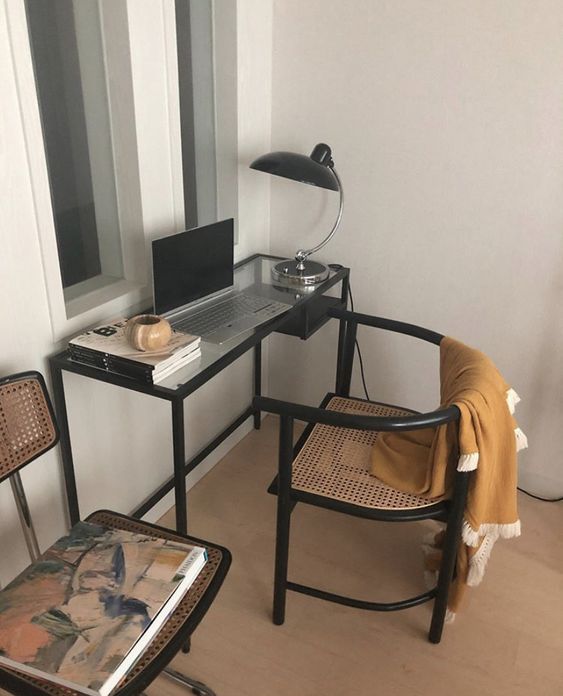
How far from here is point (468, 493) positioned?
5.05 feet

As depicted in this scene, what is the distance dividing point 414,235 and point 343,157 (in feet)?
1.19

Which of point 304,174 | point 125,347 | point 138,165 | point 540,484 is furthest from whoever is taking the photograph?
point 540,484

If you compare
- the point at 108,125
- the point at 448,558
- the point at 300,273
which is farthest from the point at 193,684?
the point at 108,125

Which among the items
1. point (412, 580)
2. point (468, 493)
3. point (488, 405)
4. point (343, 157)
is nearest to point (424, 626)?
point (412, 580)

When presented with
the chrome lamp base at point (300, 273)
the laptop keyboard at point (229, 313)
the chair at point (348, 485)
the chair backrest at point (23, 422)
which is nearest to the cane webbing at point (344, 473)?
the chair at point (348, 485)

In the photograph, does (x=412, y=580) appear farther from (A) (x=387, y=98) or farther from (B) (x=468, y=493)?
(A) (x=387, y=98)

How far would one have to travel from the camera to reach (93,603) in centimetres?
124

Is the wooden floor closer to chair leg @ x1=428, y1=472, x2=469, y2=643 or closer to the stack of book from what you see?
chair leg @ x1=428, y1=472, x2=469, y2=643

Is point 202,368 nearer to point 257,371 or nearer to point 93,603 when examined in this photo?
point 93,603

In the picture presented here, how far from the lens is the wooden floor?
1.63 metres

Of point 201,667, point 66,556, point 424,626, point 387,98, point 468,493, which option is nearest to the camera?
point 66,556

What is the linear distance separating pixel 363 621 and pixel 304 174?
50.4 inches

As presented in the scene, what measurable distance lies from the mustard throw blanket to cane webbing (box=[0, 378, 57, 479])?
82 centimetres

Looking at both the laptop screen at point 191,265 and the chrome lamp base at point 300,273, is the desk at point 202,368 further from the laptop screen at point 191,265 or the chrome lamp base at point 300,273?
the laptop screen at point 191,265
